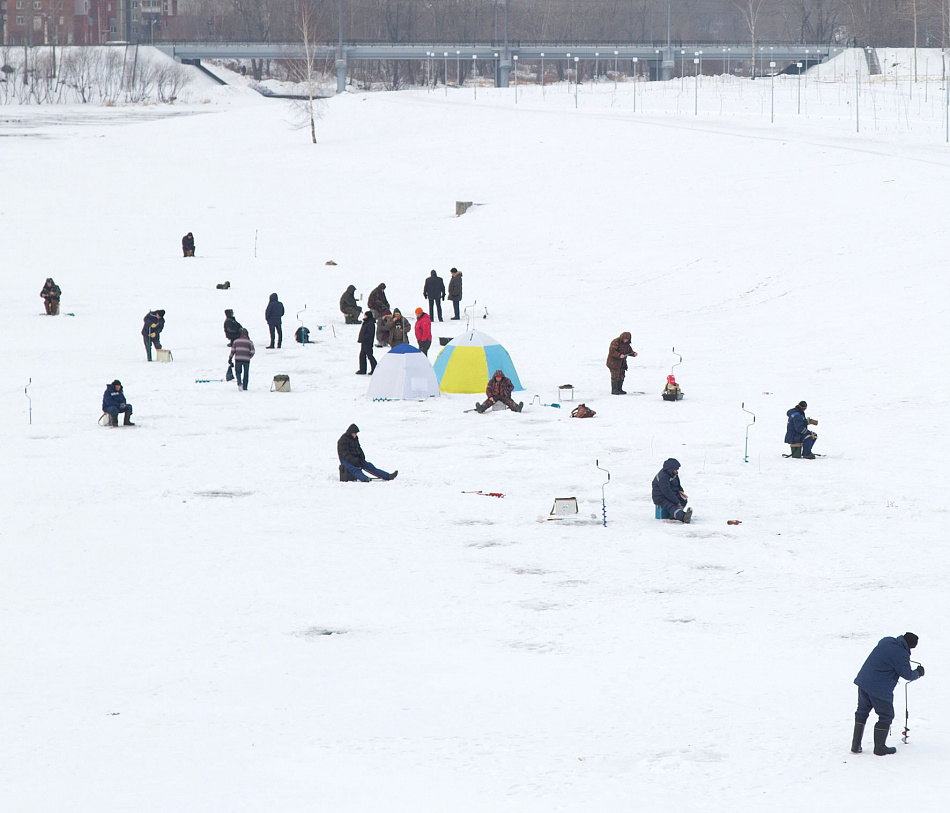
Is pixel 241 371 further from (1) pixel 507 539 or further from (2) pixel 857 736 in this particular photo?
(2) pixel 857 736

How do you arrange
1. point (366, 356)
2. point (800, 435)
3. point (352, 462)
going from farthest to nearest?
point (366, 356), point (800, 435), point (352, 462)

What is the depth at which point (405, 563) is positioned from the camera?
13.9 meters

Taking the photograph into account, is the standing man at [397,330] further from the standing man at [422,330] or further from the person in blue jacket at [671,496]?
the person in blue jacket at [671,496]

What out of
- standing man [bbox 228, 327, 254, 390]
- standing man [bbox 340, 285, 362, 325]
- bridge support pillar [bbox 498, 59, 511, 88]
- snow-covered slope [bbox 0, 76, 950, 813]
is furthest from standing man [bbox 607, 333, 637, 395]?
bridge support pillar [bbox 498, 59, 511, 88]

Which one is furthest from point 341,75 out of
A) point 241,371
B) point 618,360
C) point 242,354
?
point 618,360

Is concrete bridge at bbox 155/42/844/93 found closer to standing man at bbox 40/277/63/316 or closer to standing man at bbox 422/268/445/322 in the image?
standing man at bbox 40/277/63/316

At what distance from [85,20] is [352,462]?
168690mm

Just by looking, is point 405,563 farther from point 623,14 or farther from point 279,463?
point 623,14

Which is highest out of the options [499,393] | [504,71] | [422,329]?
[504,71]

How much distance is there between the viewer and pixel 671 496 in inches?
597

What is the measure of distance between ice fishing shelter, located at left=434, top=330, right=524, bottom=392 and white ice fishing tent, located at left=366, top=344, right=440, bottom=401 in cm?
73

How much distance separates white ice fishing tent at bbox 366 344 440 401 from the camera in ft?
73.5

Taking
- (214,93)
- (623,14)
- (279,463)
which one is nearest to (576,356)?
(279,463)

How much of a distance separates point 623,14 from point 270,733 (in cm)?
16955
